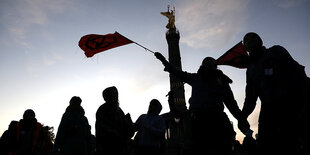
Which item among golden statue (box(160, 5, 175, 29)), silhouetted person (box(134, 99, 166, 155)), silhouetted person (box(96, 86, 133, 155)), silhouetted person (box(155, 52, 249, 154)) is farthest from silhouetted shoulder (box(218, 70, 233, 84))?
golden statue (box(160, 5, 175, 29))

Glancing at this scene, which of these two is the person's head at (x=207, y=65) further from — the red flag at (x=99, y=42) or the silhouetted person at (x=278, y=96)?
the red flag at (x=99, y=42)

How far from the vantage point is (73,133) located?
4.73 m

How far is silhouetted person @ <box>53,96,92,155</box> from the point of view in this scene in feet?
15.1

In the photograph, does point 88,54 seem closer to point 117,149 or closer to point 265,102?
point 117,149

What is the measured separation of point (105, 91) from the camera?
441 centimetres

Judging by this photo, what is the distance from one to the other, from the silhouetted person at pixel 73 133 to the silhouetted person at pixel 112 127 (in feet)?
2.61

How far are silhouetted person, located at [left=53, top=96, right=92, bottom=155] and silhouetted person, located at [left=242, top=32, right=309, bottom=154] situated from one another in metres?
3.36

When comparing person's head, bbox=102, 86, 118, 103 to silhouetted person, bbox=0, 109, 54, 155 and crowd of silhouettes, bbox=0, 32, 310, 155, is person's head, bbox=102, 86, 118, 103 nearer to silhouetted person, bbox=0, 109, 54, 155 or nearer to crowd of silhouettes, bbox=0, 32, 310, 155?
crowd of silhouettes, bbox=0, 32, 310, 155

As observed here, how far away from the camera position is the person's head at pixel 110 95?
4.35m

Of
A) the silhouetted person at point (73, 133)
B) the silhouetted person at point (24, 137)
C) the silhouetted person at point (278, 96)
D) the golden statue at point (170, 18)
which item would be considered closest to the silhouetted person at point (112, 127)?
the silhouetted person at point (73, 133)

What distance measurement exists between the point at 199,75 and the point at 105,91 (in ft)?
5.70

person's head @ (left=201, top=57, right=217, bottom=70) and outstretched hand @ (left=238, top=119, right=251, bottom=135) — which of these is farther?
person's head @ (left=201, top=57, right=217, bottom=70)

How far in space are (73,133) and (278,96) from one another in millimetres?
3705

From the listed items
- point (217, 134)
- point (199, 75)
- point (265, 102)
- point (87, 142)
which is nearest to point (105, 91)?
point (87, 142)
